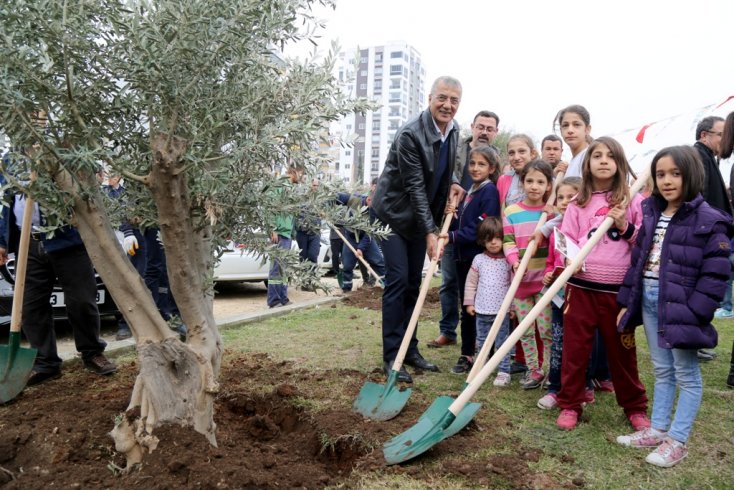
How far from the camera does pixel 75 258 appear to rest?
4.40 m

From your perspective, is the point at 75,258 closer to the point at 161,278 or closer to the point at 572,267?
the point at 161,278

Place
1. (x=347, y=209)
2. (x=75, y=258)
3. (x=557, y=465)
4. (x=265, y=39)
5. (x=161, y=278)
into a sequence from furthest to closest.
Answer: (x=161, y=278)
(x=75, y=258)
(x=347, y=209)
(x=557, y=465)
(x=265, y=39)

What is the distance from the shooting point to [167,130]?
2.37m

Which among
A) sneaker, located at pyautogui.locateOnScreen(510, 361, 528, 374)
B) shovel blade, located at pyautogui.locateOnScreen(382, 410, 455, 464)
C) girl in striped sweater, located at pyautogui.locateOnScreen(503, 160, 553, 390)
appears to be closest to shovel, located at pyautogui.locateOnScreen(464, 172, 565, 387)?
girl in striped sweater, located at pyautogui.locateOnScreen(503, 160, 553, 390)

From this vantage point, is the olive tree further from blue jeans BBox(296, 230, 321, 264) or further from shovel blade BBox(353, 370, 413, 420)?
blue jeans BBox(296, 230, 321, 264)

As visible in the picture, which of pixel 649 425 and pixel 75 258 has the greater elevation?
pixel 75 258

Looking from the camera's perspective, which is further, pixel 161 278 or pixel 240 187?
pixel 161 278

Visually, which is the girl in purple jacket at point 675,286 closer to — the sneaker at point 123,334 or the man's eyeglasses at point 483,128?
the man's eyeglasses at point 483,128

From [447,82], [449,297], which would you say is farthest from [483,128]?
[449,297]

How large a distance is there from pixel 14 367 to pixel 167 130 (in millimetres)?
2663

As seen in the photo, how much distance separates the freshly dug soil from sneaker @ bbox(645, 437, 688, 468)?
2.25ft

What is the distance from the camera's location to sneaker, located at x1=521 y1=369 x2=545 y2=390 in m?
4.35

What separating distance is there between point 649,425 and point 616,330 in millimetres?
607


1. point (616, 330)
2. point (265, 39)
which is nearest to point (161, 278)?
point (265, 39)
